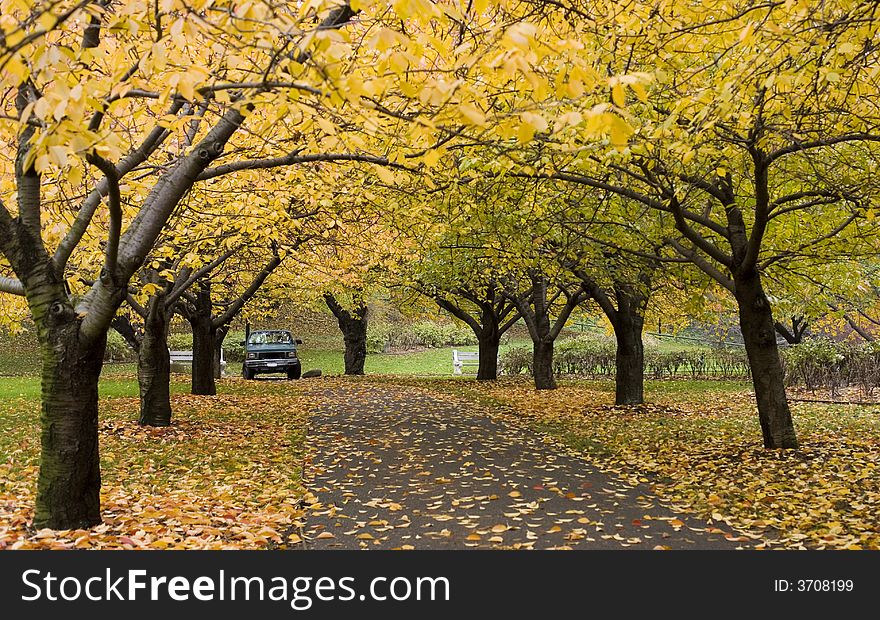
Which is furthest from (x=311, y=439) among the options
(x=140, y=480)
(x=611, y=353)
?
(x=611, y=353)

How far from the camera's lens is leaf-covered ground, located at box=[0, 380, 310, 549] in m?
5.36

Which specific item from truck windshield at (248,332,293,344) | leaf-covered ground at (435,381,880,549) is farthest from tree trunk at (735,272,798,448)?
truck windshield at (248,332,293,344)

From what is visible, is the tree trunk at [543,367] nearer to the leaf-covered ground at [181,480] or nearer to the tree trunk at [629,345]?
the tree trunk at [629,345]

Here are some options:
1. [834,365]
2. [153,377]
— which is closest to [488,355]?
[834,365]

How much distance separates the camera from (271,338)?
27031 mm

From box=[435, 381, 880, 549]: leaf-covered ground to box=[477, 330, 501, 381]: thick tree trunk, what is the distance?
24.0ft

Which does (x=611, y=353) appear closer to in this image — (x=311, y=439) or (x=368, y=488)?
(x=311, y=439)

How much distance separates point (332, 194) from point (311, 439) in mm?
4076

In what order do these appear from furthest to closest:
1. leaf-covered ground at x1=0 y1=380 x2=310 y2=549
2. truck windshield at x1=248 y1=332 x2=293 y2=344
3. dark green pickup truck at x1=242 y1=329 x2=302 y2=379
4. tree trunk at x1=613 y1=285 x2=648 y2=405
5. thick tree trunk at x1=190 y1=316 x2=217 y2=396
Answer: truck windshield at x1=248 y1=332 x2=293 y2=344 → dark green pickup truck at x1=242 y1=329 x2=302 y2=379 → thick tree trunk at x1=190 y1=316 x2=217 y2=396 → tree trunk at x1=613 y1=285 x2=648 y2=405 → leaf-covered ground at x1=0 y1=380 x2=310 y2=549

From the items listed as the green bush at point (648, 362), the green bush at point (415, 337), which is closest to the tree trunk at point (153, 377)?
the green bush at point (648, 362)

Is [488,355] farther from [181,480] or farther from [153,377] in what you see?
[181,480]

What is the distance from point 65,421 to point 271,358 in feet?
68.3

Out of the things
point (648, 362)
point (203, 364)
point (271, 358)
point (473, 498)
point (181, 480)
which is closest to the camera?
point (473, 498)

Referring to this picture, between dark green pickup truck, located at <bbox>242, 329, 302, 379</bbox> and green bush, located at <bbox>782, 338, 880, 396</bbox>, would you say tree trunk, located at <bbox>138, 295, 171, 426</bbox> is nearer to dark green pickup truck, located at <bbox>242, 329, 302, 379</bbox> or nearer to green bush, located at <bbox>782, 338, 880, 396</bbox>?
dark green pickup truck, located at <bbox>242, 329, 302, 379</bbox>
